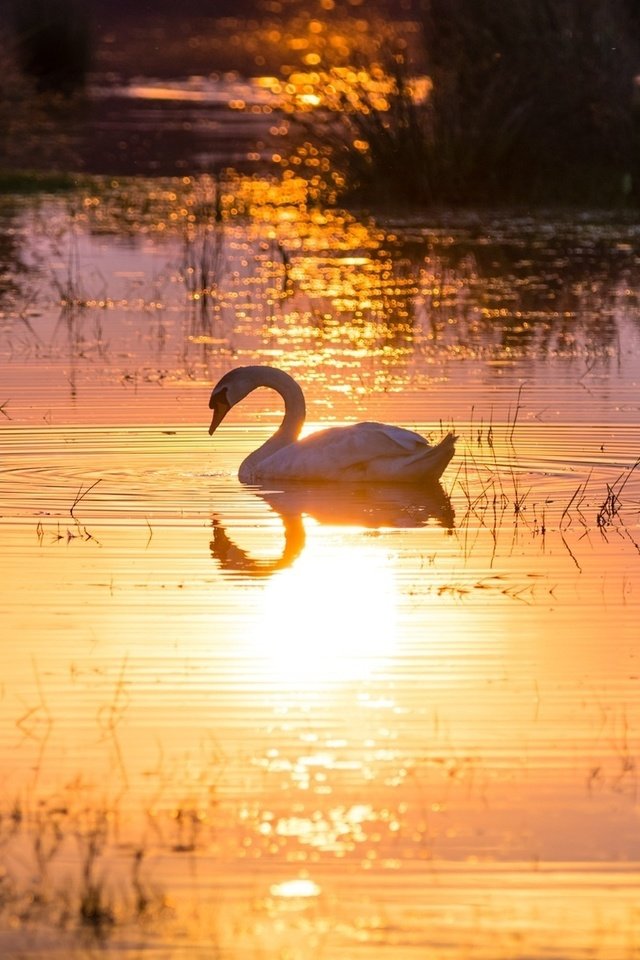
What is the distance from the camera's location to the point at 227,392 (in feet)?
37.8

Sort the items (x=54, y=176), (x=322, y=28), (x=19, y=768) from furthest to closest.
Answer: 1. (x=322, y=28)
2. (x=54, y=176)
3. (x=19, y=768)

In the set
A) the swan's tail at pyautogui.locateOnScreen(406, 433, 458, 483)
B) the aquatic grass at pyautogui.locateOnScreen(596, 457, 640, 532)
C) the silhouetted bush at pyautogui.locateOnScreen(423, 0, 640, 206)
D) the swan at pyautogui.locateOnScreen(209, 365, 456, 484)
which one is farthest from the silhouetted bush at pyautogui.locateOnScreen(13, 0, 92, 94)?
the aquatic grass at pyautogui.locateOnScreen(596, 457, 640, 532)

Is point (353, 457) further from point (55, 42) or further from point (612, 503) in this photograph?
point (55, 42)

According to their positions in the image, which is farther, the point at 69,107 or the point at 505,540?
the point at 69,107

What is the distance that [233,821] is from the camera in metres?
5.72

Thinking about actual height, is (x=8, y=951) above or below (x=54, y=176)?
below

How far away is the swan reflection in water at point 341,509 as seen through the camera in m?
9.29

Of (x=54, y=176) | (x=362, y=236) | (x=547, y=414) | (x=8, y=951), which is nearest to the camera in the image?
(x=8, y=951)

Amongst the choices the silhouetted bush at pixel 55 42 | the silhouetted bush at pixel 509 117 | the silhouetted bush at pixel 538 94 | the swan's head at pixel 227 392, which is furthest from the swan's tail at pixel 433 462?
the silhouetted bush at pixel 55 42

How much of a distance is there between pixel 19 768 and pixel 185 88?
1634 inches

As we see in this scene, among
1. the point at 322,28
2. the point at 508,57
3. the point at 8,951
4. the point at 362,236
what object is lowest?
the point at 8,951

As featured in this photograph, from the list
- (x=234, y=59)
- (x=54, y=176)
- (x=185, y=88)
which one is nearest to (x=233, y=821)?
(x=54, y=176)

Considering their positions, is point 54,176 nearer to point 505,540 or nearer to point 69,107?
point 69,107

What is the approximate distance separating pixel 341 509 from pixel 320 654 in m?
3.04
